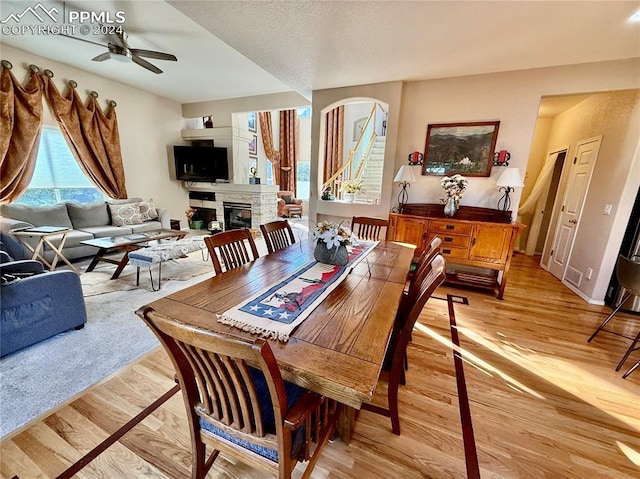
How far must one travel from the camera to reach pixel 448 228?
314 centimetres

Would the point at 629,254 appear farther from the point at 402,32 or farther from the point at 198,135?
the point at 198,135

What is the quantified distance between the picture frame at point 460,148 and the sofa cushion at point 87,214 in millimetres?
5152

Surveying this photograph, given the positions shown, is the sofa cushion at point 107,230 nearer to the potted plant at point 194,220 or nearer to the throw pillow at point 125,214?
the throw pillow at point 125,214

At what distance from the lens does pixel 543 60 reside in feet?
8.82

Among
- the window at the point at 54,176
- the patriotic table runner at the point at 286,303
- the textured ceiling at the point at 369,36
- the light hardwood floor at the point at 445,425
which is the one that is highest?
the textured ceiling at the point at 369,36

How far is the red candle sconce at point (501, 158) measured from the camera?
3084mm

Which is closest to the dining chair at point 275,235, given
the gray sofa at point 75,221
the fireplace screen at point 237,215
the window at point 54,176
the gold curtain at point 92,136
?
the gray sofa at point 75,221

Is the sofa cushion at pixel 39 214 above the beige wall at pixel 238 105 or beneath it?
beneath

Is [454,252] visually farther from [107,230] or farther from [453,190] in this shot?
[107,230]

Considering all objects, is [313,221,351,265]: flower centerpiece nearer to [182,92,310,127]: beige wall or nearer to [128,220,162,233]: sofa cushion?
[128,220,162,233]: sofa cushion

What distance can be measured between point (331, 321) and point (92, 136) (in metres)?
5.57

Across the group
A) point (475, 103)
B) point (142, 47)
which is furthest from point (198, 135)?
point (475, 103)

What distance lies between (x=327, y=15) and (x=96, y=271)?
13.4 ft

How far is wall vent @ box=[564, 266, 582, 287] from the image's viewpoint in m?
3.37
